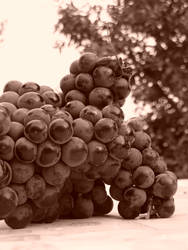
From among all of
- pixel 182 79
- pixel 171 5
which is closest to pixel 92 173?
pixel 182 79

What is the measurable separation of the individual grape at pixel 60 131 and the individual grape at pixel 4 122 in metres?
0.11

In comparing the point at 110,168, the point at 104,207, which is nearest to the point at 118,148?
the point at 110,168

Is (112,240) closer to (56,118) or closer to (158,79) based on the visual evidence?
(56,118)

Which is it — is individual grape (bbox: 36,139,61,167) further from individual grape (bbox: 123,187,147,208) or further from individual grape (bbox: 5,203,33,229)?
individual grape (bbox: 123,187,147,208)

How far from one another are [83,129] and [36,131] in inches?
5.7

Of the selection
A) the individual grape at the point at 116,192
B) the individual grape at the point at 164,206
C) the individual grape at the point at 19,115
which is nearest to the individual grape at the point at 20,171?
the individual grape at the point at 19,115

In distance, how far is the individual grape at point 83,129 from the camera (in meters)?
1.34

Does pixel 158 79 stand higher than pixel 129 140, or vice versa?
pixel 158 79

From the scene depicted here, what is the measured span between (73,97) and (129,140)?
21 cm

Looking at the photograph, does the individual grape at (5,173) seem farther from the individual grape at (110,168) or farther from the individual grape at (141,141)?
the individual grape at (141,141)

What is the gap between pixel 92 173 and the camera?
142cm

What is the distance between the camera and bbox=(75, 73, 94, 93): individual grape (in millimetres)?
1449

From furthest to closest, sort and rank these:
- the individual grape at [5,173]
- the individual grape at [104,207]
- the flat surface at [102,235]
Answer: the individual grape at [104,207] → the individual grape at [5,173] → the flat surface at [102,235]

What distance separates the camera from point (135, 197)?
146 centimetres
